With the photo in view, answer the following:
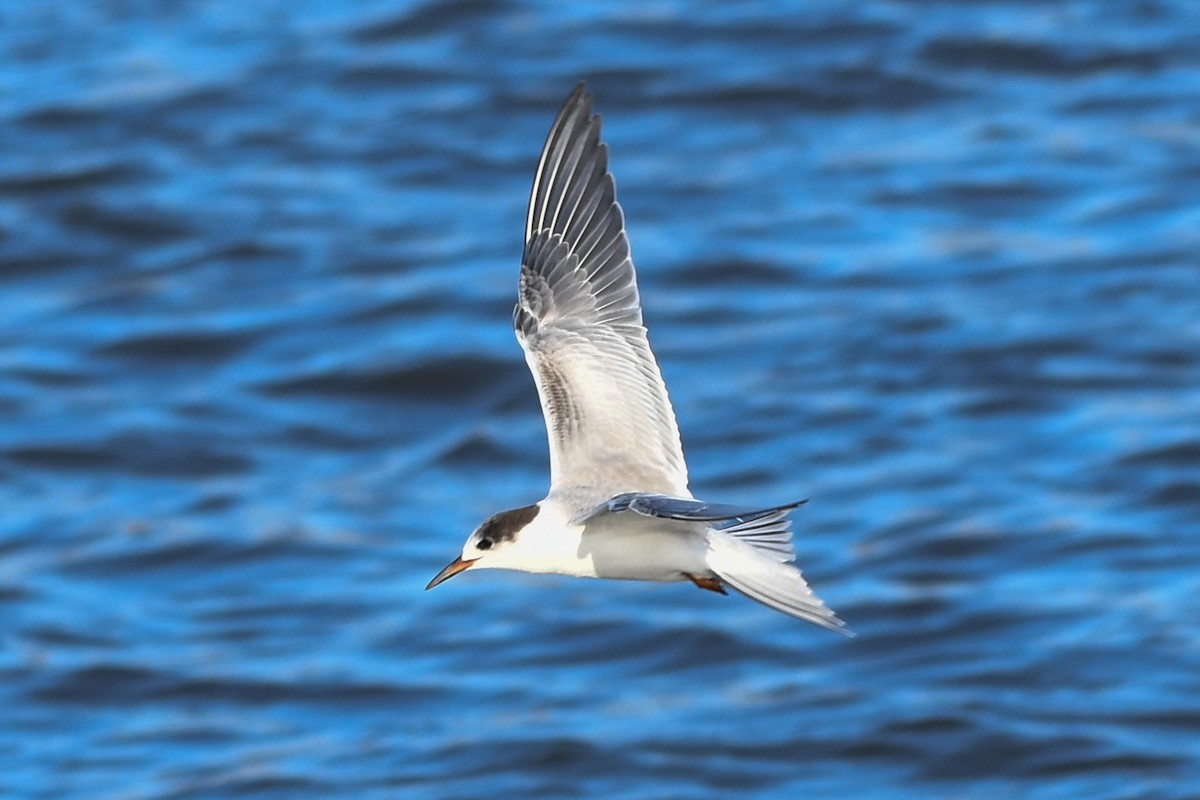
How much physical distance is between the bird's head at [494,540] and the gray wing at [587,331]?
345mm

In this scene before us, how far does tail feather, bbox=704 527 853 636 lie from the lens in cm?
609

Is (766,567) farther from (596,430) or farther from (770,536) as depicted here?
(596,430)

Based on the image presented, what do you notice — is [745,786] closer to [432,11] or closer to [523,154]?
[523,154]

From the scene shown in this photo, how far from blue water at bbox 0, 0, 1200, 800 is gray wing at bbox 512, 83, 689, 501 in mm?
4871

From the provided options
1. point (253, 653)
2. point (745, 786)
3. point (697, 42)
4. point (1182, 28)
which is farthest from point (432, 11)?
point (745, 786)

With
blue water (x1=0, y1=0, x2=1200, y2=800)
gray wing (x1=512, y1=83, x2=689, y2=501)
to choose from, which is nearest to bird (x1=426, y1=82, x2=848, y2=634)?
gray wing (x1=512, y1=83, x2=689, y2=501)

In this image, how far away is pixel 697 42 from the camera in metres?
19.4

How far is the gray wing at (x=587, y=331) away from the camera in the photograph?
277 inches

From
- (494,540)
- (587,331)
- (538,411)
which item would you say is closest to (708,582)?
(494,540)

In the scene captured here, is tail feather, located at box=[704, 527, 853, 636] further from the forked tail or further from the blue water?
the blue water

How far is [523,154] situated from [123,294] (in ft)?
11.0

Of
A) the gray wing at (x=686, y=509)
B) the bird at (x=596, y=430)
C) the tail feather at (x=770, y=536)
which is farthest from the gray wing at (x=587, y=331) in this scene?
the gray wing at (x=686, y=509)

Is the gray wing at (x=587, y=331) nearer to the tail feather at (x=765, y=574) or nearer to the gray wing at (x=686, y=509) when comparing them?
the tail feather at (x=765, y=574)

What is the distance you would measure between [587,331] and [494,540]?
3.17 ft
